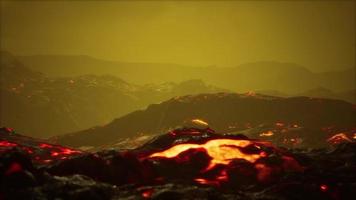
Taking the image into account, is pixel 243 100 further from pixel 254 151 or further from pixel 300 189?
pixel 300 189

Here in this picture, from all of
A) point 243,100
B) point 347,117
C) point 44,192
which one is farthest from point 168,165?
point 243,100

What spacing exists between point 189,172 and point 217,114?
28.9 meters

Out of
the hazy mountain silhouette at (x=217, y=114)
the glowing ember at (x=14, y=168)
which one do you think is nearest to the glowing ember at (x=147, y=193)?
the glowing ember at (x=14, y=168)

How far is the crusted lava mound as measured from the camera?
6.75 metres

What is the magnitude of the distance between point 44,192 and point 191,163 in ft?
13.7

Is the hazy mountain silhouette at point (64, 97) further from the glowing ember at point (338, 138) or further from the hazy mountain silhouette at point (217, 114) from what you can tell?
the glowing ember at point (338, 138)

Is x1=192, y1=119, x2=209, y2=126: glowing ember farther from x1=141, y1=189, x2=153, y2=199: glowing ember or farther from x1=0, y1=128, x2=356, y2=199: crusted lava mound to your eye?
x1=141, y1=189, x2=153, y2=199: glowing ember

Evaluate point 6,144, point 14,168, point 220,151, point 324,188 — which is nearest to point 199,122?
point 6,144

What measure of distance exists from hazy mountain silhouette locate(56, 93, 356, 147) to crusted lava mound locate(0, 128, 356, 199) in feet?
76.9

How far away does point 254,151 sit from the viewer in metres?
10.3

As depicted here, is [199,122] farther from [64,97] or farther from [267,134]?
[64,97]

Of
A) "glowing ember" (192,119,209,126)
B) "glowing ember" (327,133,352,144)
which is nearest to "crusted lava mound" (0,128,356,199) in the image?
"glowing ember" (327,133,352,144)

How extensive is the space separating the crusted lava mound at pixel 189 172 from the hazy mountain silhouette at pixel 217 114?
23.4 meters

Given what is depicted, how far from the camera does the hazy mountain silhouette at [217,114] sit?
112ft
